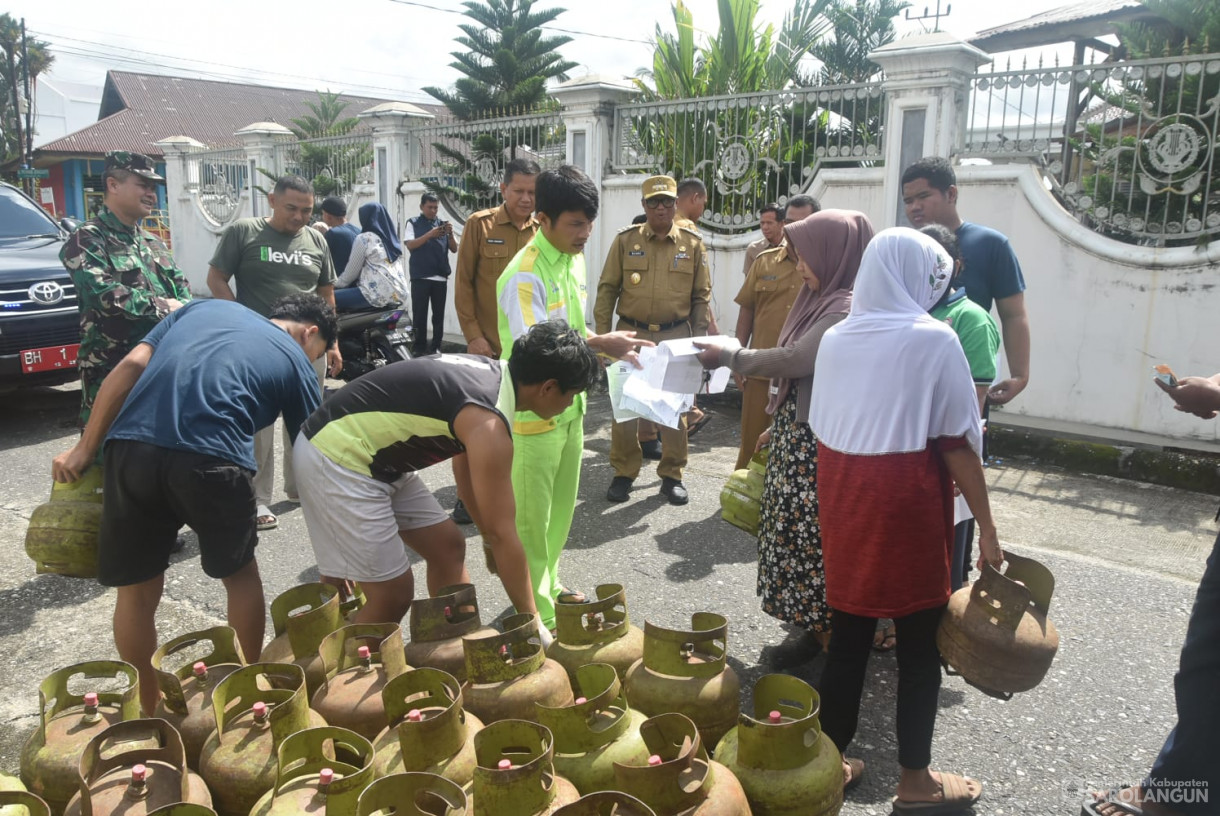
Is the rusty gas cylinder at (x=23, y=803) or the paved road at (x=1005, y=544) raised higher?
the rusty gas cylinder at (x=23, y=803)

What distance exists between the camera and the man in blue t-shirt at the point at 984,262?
367cm

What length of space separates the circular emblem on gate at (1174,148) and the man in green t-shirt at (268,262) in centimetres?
560

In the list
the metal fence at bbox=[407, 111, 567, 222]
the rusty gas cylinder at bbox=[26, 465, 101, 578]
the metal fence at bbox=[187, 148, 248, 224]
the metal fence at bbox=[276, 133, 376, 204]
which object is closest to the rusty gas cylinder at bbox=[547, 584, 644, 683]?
the rusty gas cylinder at bbox=[26, 465, 101, 578]

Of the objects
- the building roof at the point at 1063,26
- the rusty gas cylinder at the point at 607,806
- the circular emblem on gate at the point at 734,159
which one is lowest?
the rusty gas cylinder at the point at 607,806

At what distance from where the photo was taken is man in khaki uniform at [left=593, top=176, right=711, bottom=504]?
5.32 meters

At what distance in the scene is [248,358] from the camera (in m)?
2.83

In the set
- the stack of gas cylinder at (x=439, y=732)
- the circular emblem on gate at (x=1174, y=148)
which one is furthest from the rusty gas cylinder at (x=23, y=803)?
the circular emblem on gate at (x=1174, y=148)

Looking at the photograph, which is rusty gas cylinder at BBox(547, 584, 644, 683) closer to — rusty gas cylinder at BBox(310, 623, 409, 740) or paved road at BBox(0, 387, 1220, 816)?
rusty gas cylinder at BBox(310, 623, 409, 740)

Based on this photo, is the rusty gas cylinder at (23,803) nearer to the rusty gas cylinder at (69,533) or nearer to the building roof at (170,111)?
the rusty gas cylinder at (69,533)

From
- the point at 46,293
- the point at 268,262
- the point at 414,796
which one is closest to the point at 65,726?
the point at 414,796

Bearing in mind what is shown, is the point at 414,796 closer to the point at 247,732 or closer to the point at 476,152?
the point at 247,732

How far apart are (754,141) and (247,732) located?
698 cm

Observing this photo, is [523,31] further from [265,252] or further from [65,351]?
[265,252]

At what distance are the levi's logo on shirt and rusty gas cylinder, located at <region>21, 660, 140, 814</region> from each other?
2939 mm
